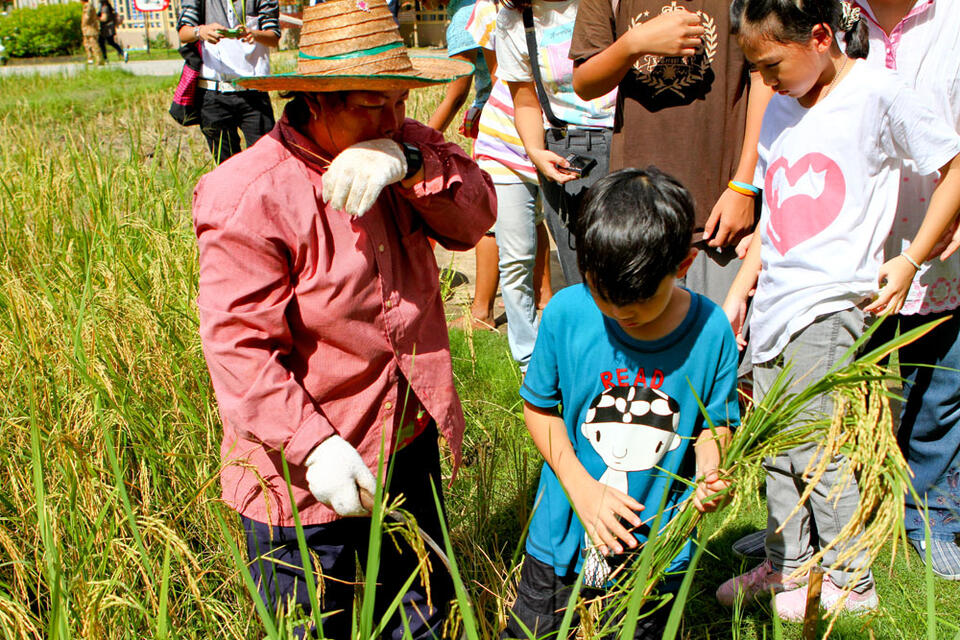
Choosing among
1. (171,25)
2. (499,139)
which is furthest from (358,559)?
(171,25)

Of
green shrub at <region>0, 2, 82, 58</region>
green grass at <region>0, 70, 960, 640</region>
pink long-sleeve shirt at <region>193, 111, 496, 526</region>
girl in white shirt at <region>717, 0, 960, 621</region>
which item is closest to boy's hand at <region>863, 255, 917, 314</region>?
girl in white shirt at <region>717, 0, 960, 621</region>

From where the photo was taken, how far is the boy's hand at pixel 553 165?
2.78 m

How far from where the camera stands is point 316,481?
58.4 inches

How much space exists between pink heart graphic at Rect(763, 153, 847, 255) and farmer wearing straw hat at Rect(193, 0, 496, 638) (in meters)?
0.72

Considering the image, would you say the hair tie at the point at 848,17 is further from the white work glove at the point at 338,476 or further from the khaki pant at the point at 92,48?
the khaki pant at the point at 92,48

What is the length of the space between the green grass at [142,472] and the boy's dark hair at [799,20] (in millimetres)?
1180

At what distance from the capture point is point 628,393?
1594 millimetres

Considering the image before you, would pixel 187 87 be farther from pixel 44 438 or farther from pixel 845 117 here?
pixel 845 117

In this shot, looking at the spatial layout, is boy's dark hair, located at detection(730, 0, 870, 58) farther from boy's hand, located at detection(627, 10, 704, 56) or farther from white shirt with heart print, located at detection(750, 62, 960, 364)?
boy's hand, located at detection(627, 10, 704, 56)

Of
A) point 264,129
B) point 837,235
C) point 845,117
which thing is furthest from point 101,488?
point 264,129

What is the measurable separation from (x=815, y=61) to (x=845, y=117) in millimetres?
145

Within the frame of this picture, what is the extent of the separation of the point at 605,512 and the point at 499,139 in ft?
6.96

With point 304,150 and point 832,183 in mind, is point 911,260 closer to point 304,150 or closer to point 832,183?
point 832,183

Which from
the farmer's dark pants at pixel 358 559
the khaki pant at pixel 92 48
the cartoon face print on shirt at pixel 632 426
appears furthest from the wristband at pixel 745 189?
the khaki pant at pixel 92 48
